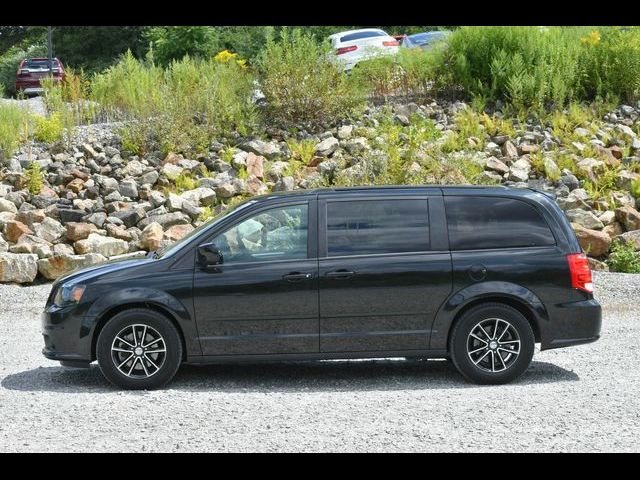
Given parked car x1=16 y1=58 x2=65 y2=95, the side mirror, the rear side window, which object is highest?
parked car x1=16 y1=58 x2=65 y2=95

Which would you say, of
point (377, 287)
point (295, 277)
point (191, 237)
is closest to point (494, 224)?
point (377, 287)

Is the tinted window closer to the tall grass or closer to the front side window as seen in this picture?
the front side window

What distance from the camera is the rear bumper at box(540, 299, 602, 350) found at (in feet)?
27.8

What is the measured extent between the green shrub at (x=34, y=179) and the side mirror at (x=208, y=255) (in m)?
8.08

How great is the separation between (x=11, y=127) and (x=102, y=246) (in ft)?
14.1

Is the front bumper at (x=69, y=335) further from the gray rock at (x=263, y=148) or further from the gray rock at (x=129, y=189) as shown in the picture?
the gray rock at (x=263, y=148)

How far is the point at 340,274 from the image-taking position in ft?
27.4

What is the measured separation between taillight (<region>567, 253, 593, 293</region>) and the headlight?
406 cm

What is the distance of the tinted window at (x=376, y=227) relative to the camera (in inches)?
334

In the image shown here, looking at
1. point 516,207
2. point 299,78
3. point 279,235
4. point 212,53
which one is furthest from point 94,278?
point 212,53

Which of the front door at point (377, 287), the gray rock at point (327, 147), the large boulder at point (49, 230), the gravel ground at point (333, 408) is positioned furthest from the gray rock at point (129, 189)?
the front door at point (377, 287)

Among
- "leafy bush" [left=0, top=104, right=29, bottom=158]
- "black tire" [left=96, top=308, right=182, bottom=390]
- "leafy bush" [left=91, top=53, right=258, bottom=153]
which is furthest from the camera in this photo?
"leafy bush" [left=91, top=53, right=258, bottom=153]

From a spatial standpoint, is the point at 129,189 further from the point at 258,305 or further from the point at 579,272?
the point at 579,272

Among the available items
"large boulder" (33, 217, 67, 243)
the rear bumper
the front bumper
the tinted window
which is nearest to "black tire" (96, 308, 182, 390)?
the front bumper
